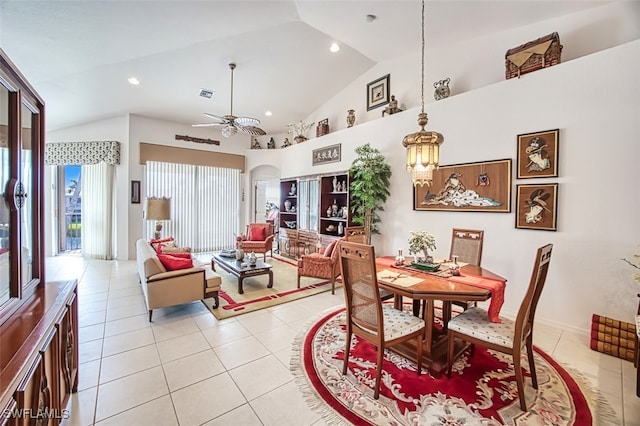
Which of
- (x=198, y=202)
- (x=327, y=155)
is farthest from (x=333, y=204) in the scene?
(x=198, y=202)

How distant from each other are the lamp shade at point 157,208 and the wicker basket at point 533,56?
6291mm

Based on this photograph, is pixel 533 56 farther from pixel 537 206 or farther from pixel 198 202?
pixel 198 202

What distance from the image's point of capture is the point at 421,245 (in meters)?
2.81

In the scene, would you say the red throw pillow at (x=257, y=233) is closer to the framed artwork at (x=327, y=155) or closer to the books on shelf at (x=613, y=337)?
the framed artwork at (x=327, y=155)

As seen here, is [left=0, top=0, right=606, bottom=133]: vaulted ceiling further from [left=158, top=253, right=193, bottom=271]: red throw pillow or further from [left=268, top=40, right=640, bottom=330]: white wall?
[left=158, top=253, right=193, bottom=271]: red throw pillow

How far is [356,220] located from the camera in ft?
16.6

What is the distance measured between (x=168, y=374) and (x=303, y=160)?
5.44 metres

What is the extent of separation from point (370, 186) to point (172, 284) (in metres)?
3.34

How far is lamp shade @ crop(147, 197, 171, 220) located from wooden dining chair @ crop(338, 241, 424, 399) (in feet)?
16.0

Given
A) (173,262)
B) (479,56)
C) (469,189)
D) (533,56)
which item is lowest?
(173,262)

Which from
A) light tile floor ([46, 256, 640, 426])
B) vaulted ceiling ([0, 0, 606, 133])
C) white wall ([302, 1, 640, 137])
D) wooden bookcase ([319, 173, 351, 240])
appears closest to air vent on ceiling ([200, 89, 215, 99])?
vaulted ceiling ([0, 0, 606, 133])

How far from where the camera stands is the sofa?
321 centimetres

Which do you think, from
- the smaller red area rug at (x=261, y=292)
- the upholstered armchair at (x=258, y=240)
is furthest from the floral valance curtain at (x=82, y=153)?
the smaller red area rug at (x=261, y=292)

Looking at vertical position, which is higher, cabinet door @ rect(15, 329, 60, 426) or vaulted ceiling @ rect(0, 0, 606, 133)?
vaulted ceiling @ rect(0, 0, 606, 133)
